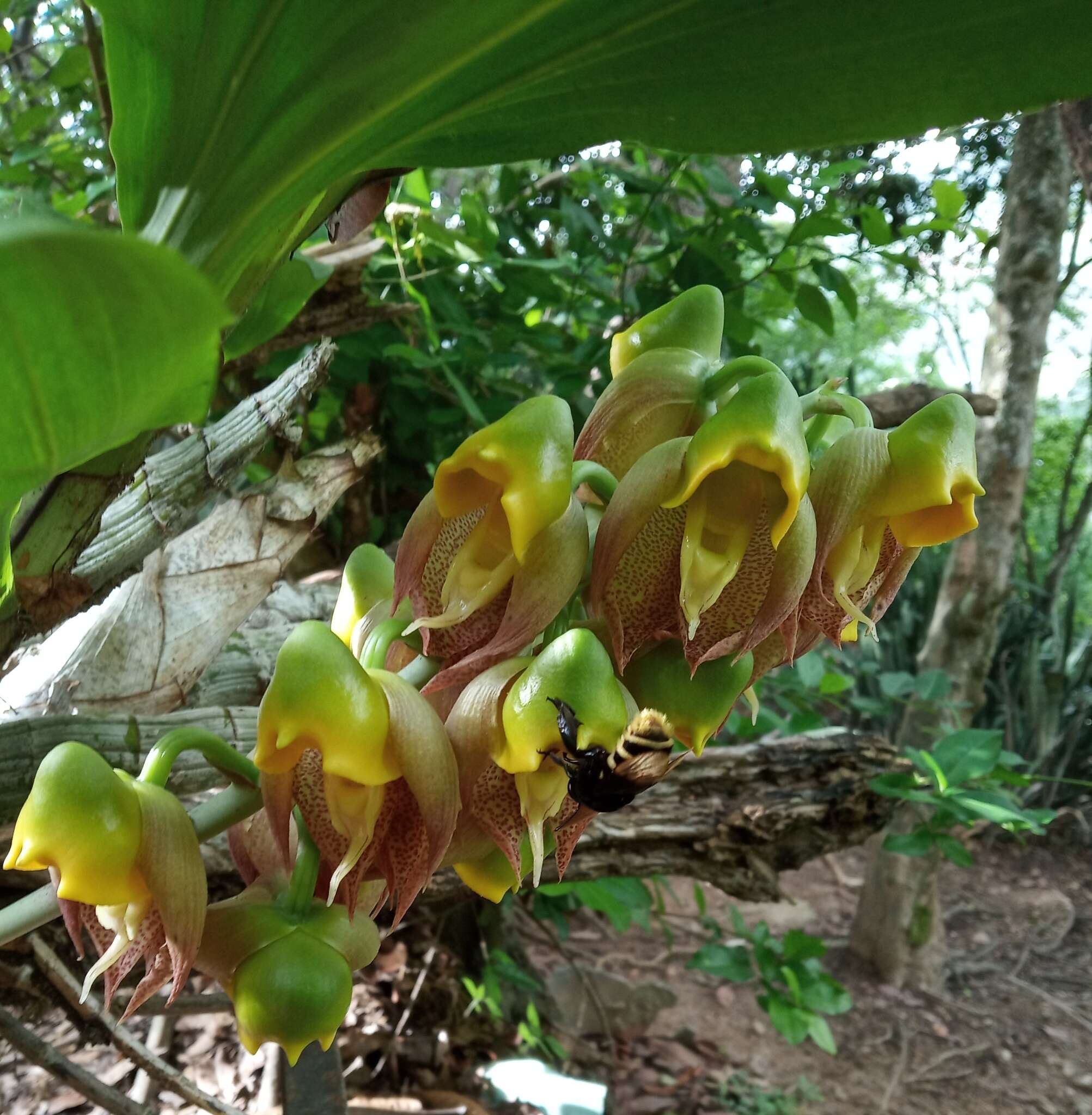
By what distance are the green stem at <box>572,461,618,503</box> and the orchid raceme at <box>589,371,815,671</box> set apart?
0.03m

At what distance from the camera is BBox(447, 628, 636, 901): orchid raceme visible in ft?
1.07

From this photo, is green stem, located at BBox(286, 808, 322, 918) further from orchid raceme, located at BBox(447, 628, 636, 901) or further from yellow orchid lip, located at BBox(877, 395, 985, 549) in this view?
yellow orchid lip, located at BBox(877, 395, 985, 549)

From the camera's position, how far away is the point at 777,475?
33cm

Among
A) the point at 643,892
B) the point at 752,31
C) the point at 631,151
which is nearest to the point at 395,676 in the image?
the point at 752,31

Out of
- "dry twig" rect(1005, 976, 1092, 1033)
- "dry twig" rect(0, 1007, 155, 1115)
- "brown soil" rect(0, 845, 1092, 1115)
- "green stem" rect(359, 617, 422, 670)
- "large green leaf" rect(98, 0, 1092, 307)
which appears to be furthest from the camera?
"dry twig" rect(1005, 976, 1092, 1033)

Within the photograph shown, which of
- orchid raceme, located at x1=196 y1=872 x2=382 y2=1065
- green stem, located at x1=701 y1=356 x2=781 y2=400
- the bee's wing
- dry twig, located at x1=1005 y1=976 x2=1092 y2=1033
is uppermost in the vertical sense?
green stem, located at x1=701 y1=356 x2=781 y2=400

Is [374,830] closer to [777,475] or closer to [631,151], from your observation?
[777,475]

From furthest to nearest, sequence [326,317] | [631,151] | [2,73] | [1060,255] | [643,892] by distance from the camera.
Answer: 1. [1060,255]
2. [2,73]
3. [631,151]
4. [643,892]
5. [326,317]

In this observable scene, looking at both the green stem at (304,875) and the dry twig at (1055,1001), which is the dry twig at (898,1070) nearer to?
the dry twig at (1055,1001)

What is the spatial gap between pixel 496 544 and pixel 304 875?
0.18m

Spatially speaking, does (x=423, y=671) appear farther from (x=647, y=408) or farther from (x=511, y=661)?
(x=647, y=408)

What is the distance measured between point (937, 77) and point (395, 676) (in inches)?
13.3

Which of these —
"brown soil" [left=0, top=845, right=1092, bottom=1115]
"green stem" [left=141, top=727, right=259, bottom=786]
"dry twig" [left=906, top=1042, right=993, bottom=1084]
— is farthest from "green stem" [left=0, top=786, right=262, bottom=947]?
"dry twig" [left=906, top=1042, right=993, bottom=1084]

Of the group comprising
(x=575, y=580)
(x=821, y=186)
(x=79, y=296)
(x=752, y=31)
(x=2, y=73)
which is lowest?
(x=575, y=580)
